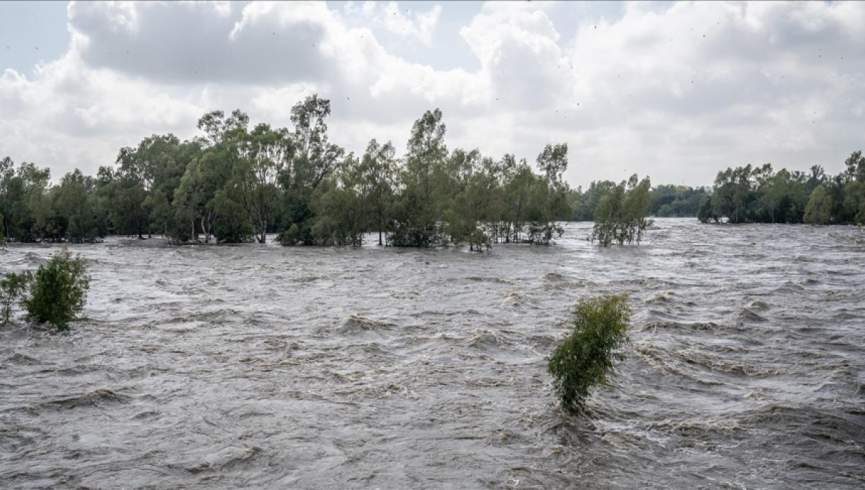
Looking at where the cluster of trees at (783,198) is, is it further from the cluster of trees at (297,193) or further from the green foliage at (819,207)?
the cluster of trees at (297,193)

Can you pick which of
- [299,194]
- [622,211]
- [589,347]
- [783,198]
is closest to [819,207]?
[783,198]

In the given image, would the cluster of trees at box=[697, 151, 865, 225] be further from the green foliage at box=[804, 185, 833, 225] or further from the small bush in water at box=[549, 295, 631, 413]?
the small bush in water at box=[549, 295, 631, 413]

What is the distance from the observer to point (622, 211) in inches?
3949

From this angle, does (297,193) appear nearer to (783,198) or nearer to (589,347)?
(589,347)

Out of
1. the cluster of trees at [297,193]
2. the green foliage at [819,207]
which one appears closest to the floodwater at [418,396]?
the cluster of trees at [297,193]

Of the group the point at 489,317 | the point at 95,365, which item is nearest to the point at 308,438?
the point at 95,365

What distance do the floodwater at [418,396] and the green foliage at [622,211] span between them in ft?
207

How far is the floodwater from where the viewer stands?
12336 millimetres

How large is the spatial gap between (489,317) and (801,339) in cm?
1340

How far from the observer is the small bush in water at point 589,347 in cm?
1438

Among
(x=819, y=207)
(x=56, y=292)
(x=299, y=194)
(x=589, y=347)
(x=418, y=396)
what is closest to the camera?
(x=589, y=347)

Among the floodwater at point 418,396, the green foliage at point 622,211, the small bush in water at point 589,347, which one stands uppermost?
the green foliage at point 622,211

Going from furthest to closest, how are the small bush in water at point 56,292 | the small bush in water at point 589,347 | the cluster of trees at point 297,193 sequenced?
the cluster of trees at point 297,193
the small bush in water at point 56,292
the small bush in water at point 589,347

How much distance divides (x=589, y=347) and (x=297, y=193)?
8563 cm
